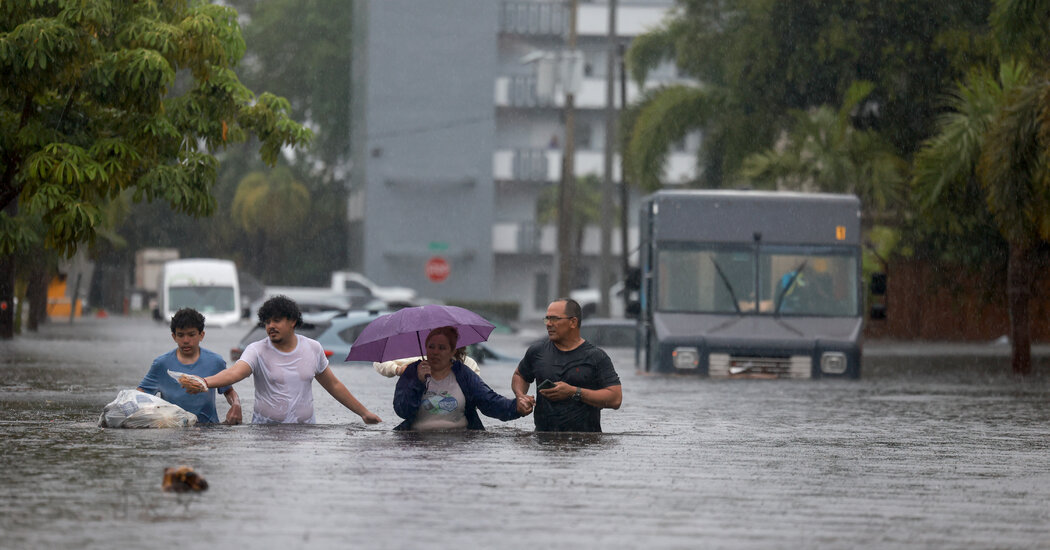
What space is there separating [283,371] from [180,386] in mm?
767

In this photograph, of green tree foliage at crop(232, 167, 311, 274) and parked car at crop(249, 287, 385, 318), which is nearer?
parked car at crop(249, 287, 385, 318)

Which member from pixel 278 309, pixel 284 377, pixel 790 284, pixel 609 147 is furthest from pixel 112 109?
pixel 609 147

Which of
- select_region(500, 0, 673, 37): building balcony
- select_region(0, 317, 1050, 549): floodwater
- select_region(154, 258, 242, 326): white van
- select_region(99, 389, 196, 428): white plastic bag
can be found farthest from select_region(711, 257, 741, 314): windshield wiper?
select_region(500, 0, 673, 37): building balcony

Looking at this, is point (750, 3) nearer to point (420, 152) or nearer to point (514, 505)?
point (420, 152)

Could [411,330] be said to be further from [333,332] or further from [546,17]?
[546,17]

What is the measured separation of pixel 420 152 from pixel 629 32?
1001cm

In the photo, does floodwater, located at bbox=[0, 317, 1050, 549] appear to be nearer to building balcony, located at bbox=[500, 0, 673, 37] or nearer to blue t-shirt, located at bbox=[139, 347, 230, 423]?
blue t-shirt, located at bbox=[139, 347, 230, 423]

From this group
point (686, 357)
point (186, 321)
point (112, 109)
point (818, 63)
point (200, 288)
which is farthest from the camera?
point (200, 288)

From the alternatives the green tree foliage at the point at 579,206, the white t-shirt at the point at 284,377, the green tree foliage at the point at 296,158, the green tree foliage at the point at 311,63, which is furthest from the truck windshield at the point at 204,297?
the white t-shirt at the point at 284,377

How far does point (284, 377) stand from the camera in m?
11.8

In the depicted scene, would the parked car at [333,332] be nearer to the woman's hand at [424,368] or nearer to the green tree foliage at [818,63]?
the woman's hand at [424,368]

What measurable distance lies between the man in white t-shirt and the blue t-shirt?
15cm

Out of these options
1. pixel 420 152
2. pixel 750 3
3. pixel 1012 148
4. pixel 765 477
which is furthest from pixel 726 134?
pixel 765 477

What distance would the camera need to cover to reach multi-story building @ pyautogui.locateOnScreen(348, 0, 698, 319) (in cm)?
6341
